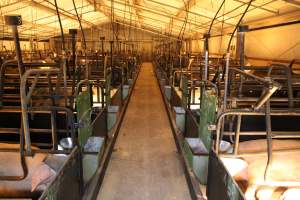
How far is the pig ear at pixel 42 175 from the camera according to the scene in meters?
1.74

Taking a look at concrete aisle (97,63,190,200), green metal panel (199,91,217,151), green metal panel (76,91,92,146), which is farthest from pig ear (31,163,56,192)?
green metal panel (199,91,217,151)

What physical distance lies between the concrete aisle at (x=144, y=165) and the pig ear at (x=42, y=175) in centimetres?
72

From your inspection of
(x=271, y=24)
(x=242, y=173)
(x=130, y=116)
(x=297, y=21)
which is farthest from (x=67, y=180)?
(x=271, y=24)

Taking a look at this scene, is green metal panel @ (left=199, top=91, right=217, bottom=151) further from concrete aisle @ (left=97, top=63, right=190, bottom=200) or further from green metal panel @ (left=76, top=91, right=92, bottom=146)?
green metal panel @ (left=76, top=91, right=92, bottom=146)

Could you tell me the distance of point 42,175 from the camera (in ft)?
5.84

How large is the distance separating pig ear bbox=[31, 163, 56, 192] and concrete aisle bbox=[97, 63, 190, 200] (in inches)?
28.2

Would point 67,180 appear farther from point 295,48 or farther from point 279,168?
point 295,48

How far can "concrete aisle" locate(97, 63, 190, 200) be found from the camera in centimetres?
243

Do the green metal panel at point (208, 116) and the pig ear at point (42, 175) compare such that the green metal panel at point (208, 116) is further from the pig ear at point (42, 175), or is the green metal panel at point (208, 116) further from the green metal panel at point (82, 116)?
the pig ear at point (42, 175)

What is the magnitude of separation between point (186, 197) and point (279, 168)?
83 cm

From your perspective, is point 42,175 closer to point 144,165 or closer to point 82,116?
point 82,116

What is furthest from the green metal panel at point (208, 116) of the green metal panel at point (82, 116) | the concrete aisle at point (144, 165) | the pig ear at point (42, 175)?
the pig ear at point (42, 175)

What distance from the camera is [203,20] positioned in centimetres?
977

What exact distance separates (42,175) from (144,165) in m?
1.38
